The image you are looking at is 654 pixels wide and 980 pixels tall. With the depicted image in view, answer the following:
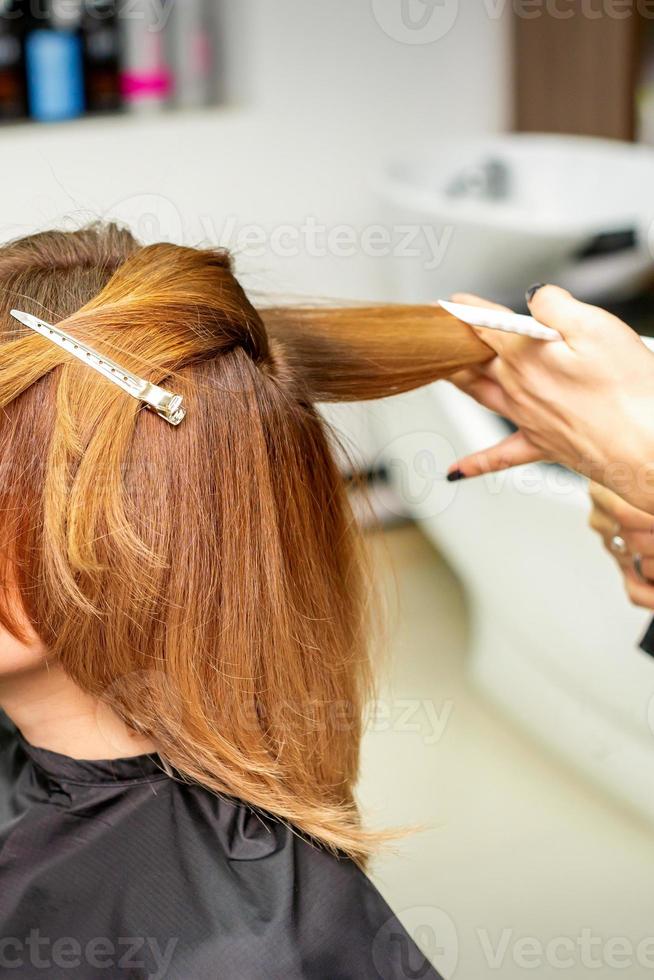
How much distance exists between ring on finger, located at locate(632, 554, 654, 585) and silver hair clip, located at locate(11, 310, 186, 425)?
0.79 m

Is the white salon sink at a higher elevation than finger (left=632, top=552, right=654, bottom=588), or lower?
higher

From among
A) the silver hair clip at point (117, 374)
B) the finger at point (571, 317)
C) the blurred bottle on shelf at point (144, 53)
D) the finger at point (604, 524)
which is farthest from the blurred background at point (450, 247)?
the silver hair clip at point (117, 374)

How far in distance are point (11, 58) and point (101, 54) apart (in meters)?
0.25

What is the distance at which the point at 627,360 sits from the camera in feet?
3.42

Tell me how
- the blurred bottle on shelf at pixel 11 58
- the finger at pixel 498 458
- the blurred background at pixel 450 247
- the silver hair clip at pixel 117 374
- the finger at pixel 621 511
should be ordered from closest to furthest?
the silver hair clip at pixel 117 374 → the finger at pixel 498 458 → the finger at pixel 621 511 → the blurred background at pixel 450 247 → the blurred bottle on shelf at pixel 11 58

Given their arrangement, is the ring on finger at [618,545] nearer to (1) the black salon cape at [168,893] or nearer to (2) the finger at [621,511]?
(2) the finger at [621,511]

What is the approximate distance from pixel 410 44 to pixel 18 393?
266 cm

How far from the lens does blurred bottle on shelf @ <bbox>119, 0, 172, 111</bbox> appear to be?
2762 mm

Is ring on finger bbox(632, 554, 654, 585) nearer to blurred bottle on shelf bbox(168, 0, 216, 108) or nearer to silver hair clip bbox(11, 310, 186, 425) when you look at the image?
silver hair clip bbox(11, 310, 186, 425)

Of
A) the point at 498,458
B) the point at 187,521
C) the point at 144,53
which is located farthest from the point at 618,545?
the point at 144,53

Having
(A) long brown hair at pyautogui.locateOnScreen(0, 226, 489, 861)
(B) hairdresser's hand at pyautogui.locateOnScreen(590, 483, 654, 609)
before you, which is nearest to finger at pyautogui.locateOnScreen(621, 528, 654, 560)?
(B) hairdresser's hand at pyautogui.locateOnScreen(590, 483, 654, 609)

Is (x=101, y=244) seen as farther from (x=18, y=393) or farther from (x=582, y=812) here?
(x=582, y=812)

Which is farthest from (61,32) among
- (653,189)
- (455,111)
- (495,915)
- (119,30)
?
(495,915)

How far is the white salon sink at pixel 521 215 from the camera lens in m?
2.37
